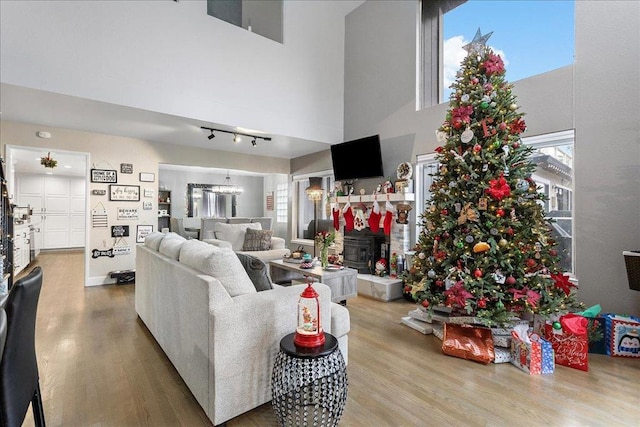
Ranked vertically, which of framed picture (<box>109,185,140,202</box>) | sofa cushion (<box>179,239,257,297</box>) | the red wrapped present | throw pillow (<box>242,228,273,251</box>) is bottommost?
the red wrapped present

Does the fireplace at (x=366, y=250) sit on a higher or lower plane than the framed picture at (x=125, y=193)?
lower

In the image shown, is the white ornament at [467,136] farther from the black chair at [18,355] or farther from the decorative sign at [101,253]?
the decorative sign at [101,253]

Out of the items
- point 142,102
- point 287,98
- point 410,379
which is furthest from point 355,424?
point 287,98

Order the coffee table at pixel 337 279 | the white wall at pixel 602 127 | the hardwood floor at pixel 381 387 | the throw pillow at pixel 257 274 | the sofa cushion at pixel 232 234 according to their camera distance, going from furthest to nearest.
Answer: the sofa cushion at pixel 232 234 → the coffee table at pixel 337 279 → the white wall at pixel 602 127 → the throw pillow at pixel 257 274 → the hardwood floor at pixel 381 387

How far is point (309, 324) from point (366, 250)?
3.45 metres

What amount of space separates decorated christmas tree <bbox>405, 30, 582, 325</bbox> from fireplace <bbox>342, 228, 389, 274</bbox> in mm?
1839

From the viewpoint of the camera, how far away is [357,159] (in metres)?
5.37

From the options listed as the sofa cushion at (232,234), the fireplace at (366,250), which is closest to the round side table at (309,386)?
the fireplace at (366,250)

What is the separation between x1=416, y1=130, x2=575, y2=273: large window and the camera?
3328mm

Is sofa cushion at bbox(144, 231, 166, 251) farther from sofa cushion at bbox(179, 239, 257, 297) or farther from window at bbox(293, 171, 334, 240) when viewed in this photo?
window at bbox(293, 171, 334, 240)

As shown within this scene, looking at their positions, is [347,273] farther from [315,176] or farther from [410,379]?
[315,176]

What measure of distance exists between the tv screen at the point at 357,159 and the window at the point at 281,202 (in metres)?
3.81

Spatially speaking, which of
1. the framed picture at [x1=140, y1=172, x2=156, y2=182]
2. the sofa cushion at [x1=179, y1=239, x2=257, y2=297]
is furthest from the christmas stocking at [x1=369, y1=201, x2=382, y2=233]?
the framed picture at [x1=140, y1=172, x2=156, y2=182]

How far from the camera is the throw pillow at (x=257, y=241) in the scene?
580 centimetres
